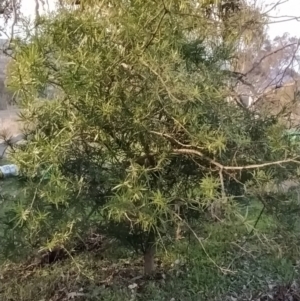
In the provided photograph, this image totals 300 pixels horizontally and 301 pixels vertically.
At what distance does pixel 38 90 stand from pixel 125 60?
324mm

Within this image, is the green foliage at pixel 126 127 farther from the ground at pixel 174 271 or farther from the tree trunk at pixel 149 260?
the tree trunk at pixel 149 260

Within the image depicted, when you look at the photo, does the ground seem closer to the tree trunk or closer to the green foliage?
the tree trunk

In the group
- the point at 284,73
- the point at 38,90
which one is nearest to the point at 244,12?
the point at 284,73

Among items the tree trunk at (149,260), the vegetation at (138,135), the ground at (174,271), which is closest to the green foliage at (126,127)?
the vegetation at (138,135)

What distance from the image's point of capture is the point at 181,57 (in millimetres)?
2021

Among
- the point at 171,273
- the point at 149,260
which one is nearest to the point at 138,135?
the point at 149,260

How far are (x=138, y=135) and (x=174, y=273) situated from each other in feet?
3.39

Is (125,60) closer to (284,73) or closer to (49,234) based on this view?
(49,234)

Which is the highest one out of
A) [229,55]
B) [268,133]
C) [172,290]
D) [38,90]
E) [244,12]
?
[244,12]

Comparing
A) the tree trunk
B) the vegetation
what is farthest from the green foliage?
the tree trunk

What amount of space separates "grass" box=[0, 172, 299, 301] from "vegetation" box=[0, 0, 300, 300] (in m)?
0.26

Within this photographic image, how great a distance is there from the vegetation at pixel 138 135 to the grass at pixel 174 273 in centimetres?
26

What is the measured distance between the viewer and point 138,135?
202 cm

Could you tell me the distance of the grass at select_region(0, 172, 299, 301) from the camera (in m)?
2.49
